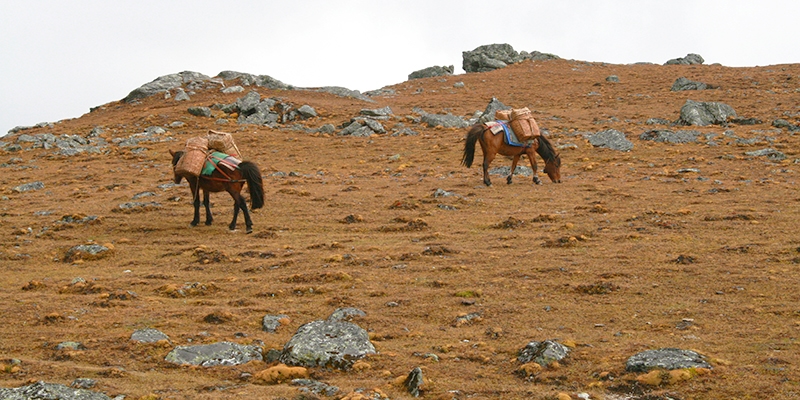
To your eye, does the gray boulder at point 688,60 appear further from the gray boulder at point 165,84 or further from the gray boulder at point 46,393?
the gray boulder at point 46,393

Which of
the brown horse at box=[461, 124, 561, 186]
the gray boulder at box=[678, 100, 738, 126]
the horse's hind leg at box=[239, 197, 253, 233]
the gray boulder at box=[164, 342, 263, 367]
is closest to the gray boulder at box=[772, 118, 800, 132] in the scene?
the gray boulder at box=[678, 100, 738, 126]

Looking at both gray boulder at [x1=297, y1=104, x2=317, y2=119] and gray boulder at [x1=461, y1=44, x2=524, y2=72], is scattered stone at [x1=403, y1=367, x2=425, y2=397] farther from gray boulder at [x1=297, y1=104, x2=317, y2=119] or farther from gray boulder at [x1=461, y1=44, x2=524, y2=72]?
gray boulder at [x1=461, y1=44, x2=524, y2=72]

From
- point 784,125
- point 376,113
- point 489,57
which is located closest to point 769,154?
point 784,125

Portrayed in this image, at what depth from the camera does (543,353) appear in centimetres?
625

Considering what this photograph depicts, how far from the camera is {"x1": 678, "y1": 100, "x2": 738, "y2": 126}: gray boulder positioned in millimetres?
26266

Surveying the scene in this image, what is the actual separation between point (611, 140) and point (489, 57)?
30.1 meters

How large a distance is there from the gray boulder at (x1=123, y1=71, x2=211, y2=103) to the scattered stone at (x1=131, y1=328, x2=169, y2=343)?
101ft

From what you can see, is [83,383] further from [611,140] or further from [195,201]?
[611,140]

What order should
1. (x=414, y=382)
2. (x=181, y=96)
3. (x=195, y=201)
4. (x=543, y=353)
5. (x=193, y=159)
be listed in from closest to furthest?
1. (x=414, y=382)
2. (x=543, y=353)
3. (x=193, y=159)
4. (x=195, y=201)
5. (x=181, y=96)

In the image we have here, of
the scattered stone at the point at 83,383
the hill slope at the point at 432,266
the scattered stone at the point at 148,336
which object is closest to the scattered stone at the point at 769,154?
the hill slope at the point at 432,266

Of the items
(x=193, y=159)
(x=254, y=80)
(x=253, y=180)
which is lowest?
(x=253, y=180)

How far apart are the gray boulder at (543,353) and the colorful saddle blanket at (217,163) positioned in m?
8.85

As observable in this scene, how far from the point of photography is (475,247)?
11.8 meters

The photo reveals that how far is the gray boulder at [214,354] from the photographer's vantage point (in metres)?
6.46
